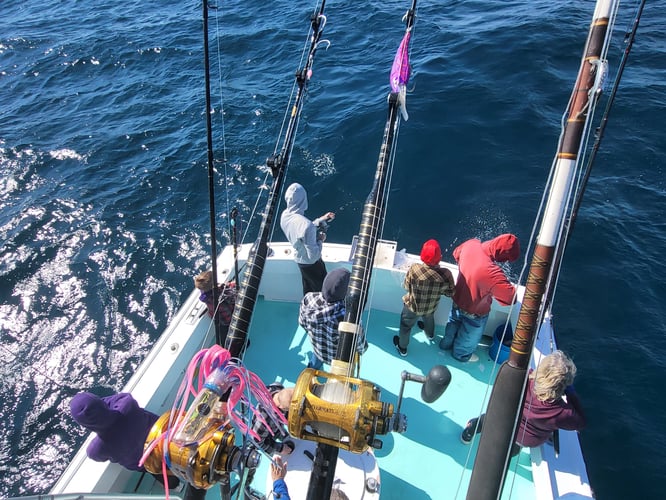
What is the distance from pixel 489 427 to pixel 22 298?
6.98 metres

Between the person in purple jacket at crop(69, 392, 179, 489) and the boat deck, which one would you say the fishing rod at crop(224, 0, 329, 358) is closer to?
the person in purple jacket at crop(69, 392, 179, 489)

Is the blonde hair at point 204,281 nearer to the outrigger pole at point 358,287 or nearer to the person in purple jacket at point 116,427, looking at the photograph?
the person in purple jacket at point 116,427

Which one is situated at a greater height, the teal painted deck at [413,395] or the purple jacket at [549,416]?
the purple jacket at [549,416]

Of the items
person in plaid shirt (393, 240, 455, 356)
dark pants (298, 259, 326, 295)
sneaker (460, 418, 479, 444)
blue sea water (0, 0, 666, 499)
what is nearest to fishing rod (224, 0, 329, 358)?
dark pants (298, 259, 326, 295)

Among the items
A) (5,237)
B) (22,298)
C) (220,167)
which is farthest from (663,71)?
(5,237)

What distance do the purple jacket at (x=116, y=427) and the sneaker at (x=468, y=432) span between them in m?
2.64

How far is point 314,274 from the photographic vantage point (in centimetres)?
423

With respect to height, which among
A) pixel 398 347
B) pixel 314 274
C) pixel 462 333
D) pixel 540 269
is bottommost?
pixel 398 347

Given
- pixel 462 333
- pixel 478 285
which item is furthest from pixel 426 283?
pixel 462 333

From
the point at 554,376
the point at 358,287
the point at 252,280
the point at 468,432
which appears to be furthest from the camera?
the point at 468,432

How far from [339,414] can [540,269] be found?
3.57 ft

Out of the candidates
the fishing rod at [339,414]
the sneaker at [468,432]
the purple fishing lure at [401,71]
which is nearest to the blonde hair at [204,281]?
the fishing rod at [339,414]

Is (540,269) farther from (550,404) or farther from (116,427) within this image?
(116,427)

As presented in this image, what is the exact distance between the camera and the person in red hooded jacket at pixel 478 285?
3148 millimetres
